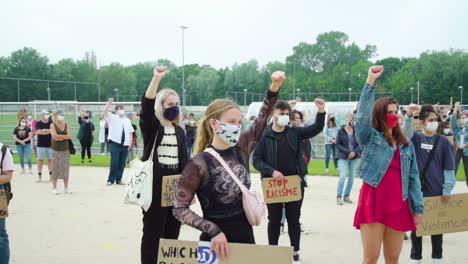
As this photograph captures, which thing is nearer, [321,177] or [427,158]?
[427,158]

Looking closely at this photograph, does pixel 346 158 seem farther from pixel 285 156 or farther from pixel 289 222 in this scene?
pixel 289 222

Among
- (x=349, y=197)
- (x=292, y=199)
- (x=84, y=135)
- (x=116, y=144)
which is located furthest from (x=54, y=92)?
(x=292, y=199)

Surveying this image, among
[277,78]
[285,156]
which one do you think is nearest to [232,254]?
[277,78]

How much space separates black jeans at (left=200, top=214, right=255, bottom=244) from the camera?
10.5 ft

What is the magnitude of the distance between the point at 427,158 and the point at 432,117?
52 cm

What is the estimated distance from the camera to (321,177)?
15703mm

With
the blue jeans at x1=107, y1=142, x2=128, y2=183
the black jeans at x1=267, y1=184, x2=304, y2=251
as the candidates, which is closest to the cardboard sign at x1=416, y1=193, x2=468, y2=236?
the black jeans at x1=267, y1=184, x2=304, y2=251

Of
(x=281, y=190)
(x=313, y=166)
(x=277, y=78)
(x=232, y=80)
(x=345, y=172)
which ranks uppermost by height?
(x=232, y=80)

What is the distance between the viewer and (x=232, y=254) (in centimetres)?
298

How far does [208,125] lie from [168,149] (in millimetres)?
1453

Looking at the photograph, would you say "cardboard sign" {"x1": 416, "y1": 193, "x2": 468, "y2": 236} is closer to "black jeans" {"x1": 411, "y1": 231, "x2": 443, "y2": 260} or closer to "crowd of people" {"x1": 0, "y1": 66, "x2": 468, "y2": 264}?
"crowd of people" {"x1": 0, "y1": 66, "x2": 468, "y2": 264}

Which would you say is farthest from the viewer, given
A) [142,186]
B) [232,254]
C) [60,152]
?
[60,152]

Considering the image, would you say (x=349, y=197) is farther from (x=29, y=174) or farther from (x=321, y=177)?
(x=29, y=174)

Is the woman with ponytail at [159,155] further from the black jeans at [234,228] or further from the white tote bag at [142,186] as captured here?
the black jeans at [234,228]
